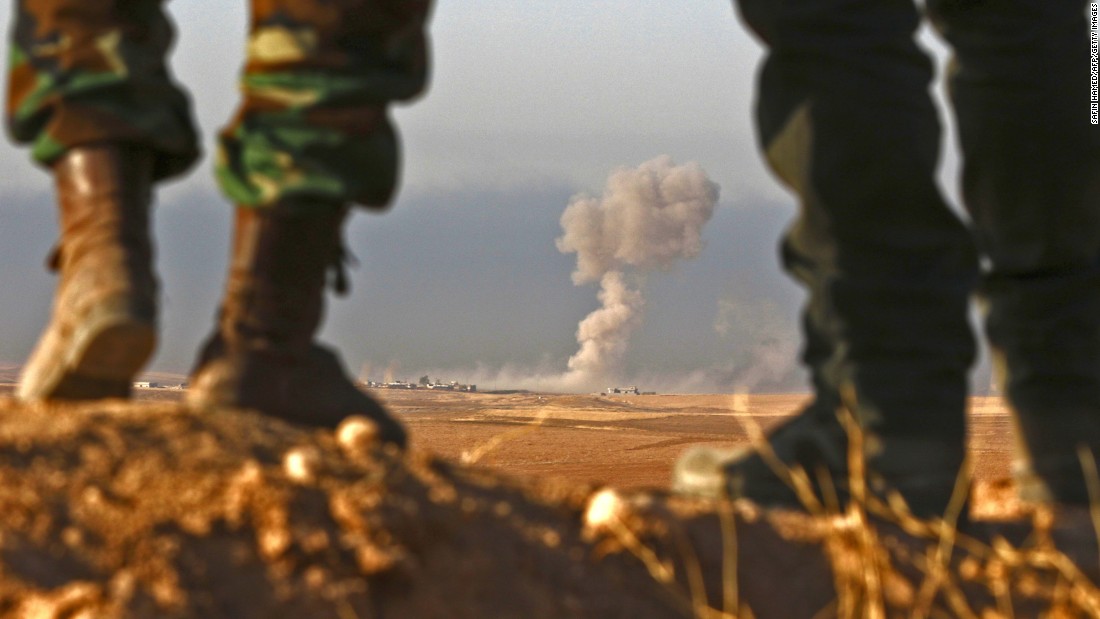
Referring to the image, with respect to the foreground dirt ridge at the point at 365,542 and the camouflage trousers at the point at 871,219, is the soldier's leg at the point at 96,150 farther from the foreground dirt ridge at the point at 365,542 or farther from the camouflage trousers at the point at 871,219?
the camouflage trousers at the point at 871,219

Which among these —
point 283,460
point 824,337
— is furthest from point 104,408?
point 824,337

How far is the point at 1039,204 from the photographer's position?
238 centimetres

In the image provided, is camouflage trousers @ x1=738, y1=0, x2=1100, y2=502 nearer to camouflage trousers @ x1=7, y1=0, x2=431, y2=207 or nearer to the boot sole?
camouflage trousers @ x1=7, y1=0, x2=431, y2=207

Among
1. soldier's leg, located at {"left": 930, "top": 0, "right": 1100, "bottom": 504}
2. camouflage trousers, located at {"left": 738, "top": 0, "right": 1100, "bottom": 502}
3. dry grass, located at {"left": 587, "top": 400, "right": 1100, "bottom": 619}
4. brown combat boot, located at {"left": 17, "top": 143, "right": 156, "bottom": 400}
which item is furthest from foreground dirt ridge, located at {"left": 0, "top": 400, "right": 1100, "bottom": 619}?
soldier's leg, located at {"left": 930, "top": 0, "right": 1100, "bottom": 504}

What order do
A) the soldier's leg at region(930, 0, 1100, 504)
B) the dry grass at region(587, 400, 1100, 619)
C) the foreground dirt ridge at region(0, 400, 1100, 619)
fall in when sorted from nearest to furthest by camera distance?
the foreground dirt ridge at region(0, 400, 1100, 619) < the dry grass at region(587, 400, 1100, 619) < the soldier's leg at region(930, 0, 1100, 504)

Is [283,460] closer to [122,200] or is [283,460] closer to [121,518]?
→ [121,518]

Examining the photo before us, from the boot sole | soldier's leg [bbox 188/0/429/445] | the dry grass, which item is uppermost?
soldier's leg [bbox 188/0/429/445]

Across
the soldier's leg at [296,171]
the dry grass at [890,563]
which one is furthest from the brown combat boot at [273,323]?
the dry grass at [890,563]

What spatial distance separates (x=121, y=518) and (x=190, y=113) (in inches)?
34.7

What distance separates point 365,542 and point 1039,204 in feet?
5.06

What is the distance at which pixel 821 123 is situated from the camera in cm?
194

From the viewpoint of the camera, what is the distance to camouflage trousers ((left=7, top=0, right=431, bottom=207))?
6.37 ft

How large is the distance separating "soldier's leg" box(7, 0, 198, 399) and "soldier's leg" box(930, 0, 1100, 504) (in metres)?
1.48

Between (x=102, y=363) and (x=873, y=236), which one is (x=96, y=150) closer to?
(x=102, y=363)
